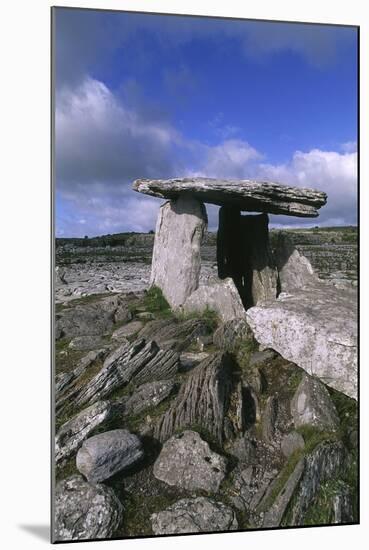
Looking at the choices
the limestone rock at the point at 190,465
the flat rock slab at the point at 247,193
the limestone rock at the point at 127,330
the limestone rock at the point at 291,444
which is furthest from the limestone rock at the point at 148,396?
the flat rock slab at the point at 247,193

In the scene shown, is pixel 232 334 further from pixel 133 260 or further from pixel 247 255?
pixel 133 260

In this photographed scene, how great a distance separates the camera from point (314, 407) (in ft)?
18.3

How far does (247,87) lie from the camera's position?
22.8ft

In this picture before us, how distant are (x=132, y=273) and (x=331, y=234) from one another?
4.85 meters

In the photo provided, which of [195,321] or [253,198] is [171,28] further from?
[195,321]

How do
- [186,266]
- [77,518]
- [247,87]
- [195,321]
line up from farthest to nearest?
[186,266], [195,321], [247,87], [77,518]

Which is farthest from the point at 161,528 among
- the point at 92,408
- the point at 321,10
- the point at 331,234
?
the point at 321,10

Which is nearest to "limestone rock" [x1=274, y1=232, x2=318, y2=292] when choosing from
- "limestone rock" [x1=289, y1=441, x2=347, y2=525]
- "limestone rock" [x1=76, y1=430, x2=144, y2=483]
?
"limestone rock" [x1=289, y1=441, x2=347, y2=525]

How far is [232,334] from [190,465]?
227cm

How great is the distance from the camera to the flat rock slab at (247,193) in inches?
294

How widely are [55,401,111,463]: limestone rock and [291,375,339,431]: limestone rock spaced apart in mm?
2082

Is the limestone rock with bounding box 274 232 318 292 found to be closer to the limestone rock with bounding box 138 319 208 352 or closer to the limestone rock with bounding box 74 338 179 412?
the limestone rock with bounding box 138 319 208 352

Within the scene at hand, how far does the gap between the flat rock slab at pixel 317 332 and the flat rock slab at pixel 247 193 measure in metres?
1.57

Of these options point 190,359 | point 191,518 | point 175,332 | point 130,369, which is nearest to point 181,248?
point 175,332
